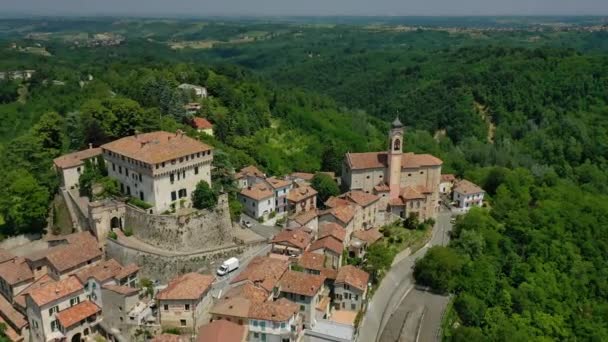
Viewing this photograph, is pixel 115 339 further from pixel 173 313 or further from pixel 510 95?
pixel 510 95

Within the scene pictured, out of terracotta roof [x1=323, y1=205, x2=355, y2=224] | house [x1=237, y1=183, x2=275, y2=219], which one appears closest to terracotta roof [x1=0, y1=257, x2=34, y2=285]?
house [x1=237, y1=183, x2=275, y2=219]

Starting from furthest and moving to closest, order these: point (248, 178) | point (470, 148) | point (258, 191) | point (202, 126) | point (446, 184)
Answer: point (470, 148) → point (446, 184) → point (202, 126) → point (248, 178) → point (258, 191)

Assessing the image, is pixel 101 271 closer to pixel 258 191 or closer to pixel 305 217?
pixel 258 191

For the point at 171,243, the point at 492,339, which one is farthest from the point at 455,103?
the point at 171,243

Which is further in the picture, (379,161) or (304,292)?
(379,161)

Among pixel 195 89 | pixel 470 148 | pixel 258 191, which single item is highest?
pixel 195 89

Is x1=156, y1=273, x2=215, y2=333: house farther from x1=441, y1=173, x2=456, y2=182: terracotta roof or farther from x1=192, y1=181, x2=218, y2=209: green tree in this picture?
x1=441, y1=173, x2=456, y2=182: terracotta roof

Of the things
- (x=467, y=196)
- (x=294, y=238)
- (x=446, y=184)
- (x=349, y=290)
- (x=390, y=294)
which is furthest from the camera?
(x=446, y=184)

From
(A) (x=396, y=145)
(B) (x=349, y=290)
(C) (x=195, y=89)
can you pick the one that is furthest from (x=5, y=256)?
(C) (x=195, y=89)
